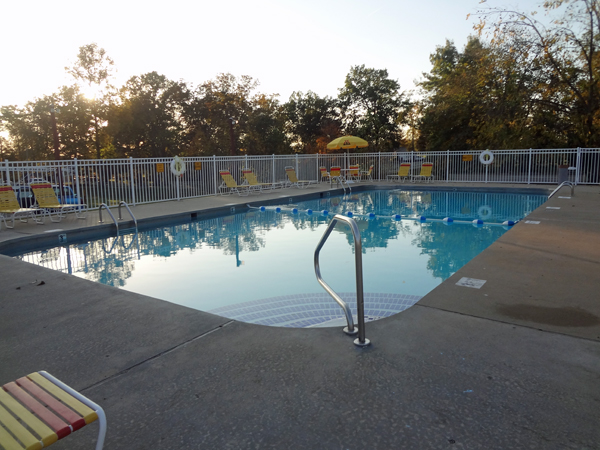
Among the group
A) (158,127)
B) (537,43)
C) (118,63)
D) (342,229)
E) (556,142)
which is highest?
(118,63)

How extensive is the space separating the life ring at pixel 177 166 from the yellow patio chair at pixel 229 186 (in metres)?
1.88

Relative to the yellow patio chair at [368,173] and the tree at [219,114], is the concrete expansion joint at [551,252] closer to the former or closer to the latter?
the yellow patio chair at [368,173]

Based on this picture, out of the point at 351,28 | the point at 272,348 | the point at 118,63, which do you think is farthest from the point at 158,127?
the point at 272,348

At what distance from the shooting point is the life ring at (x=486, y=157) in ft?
60.5

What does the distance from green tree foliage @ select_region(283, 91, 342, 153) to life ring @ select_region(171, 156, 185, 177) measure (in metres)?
22.2

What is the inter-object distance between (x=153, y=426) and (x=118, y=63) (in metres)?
33.0

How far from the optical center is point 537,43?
19.4 m

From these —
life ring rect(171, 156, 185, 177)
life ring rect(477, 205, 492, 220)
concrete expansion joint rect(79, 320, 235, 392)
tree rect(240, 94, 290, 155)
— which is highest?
tree rect(240, 94, 290, 155)

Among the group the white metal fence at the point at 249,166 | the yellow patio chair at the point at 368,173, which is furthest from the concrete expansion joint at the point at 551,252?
the yellow patio chair at the point at 368,173

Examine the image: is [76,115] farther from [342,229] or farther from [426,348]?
[426,348]

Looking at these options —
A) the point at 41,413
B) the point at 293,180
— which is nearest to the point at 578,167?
the point at 293,180

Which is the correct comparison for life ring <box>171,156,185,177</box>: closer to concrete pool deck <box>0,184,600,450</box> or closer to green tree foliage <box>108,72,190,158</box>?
concrete pool deck <box>0,184,600,450</box>

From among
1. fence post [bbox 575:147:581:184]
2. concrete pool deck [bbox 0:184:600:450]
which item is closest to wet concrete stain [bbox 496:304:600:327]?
concrete pool deck [bbox 0:184:600:450]

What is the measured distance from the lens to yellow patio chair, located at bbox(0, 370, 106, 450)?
135 centimetres
